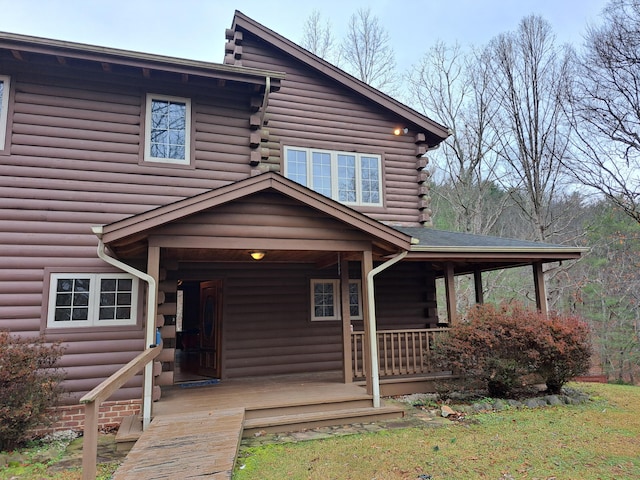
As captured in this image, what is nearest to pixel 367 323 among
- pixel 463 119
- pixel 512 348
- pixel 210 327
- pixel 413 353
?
pixel 413 353

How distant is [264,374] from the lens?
8289 mm

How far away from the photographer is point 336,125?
31.7 feet

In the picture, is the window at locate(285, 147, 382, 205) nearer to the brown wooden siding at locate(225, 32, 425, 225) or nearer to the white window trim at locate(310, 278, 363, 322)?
the brown wooden siding at locate(225, 32, 425, 225)

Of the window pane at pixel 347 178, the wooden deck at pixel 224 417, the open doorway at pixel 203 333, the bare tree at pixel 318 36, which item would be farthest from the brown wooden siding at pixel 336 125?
the bare tree at pixel 318 36

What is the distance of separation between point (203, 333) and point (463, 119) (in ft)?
49.9

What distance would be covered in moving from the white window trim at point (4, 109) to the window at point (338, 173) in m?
4.87

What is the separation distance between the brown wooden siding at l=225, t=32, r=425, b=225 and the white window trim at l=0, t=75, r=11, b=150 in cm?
454

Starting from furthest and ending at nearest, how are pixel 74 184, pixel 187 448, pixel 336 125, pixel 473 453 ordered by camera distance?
pixel 336 125 < pixel 74 184 < pixel 473 453 < pixel 187 448

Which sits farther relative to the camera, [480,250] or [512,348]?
[480,250]

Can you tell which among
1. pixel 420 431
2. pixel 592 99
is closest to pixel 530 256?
pixel 420 431

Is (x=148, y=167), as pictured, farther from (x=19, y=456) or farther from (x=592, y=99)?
(x=592, y=99)

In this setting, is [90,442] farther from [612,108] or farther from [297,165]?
[612,108]

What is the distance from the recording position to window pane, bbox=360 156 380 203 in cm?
957

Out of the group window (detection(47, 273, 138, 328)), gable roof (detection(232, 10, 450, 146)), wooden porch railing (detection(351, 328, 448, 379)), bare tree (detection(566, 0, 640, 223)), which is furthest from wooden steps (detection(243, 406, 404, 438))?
bare tree (detection(566, 0, 640, 223))
